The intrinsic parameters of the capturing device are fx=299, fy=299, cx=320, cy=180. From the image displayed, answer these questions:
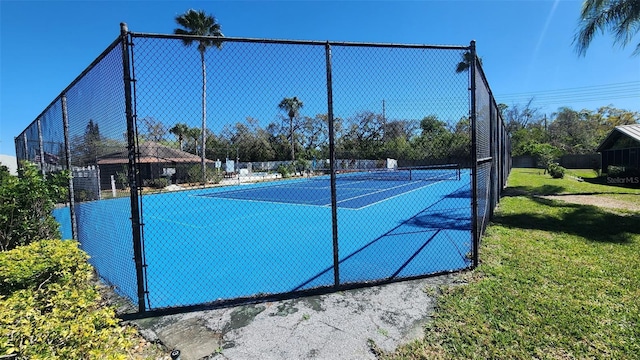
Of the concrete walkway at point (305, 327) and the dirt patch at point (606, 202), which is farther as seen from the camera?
the dirt patch at point (606, 202)

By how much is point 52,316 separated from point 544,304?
3.91 m

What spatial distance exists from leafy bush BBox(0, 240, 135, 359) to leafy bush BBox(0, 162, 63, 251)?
1449 millimetres

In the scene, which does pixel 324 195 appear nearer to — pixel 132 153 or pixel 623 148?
pixel 132 153

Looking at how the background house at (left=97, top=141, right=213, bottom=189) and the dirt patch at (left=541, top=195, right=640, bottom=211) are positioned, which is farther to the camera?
the dirt patch at (left=541, top=195, right=640, bottom=211)

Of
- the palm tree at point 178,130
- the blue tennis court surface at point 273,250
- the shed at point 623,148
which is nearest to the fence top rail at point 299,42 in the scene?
the palm tree at point 178,130

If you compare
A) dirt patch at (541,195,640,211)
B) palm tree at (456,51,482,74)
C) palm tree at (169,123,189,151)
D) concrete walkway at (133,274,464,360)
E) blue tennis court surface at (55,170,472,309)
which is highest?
palm tree at (456,51,482,74)

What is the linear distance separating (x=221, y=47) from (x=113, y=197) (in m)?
2.79

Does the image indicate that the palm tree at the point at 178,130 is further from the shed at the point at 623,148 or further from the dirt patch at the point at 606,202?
the shed at the point at 623,148

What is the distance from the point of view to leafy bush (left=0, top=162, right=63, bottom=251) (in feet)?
12.0

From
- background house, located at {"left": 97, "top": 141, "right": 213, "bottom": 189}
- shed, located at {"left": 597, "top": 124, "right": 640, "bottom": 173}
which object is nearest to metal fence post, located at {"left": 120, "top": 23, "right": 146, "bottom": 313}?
background house, located at {"left": 97, "top": 141, "right": 213, "bottom": 189}

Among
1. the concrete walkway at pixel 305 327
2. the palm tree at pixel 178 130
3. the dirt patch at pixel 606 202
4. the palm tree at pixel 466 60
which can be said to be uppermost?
the palm tree at pixel 466 60

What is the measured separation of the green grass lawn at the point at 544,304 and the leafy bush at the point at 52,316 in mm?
1869

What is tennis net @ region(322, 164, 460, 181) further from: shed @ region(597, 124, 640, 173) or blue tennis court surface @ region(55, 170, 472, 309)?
shed @ region(597, 124, 640, 173)

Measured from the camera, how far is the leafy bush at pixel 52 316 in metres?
1.34
